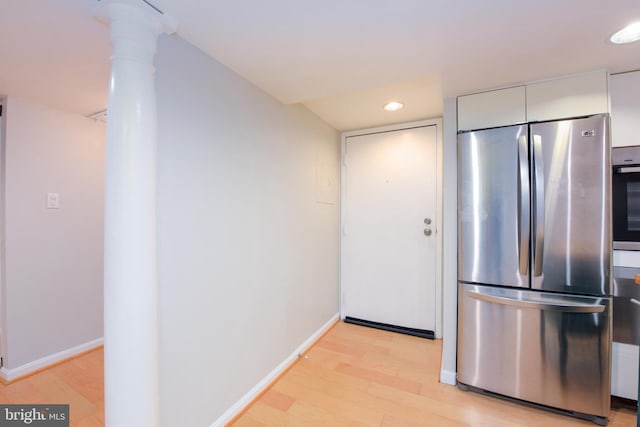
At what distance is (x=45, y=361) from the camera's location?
7.42 feet

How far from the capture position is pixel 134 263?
1.11m

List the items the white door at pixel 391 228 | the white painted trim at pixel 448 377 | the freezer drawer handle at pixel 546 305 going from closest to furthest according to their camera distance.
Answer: the freezer drawer handle at pixel 546 305
the white painted trim at pixel 448 377
the white door at pixel 391 228

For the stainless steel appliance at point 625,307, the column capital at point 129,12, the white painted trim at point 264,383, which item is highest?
the column capital at point 129,12

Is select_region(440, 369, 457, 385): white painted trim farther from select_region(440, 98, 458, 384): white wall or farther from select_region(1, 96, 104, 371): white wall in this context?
select_region(1, 96, 104, 371): white wall

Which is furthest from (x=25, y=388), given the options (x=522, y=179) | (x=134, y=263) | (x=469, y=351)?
(x=522, y=179)

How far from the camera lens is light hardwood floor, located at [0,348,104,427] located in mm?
1757

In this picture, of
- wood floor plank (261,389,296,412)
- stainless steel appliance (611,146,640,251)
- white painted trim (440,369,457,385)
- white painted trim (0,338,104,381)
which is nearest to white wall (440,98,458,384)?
white painted trim (440,369,457,385)

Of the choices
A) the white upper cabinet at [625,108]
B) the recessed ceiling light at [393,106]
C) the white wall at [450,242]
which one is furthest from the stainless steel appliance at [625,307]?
the recessed ceiling light at [393,106]

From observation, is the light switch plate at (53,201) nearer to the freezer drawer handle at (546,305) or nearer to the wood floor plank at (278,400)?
the wood floor plank at (278,400)

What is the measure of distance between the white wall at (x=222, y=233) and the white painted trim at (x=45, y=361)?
5.80 ft

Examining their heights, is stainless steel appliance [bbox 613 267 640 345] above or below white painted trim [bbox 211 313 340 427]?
above

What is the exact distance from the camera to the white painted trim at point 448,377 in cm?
204

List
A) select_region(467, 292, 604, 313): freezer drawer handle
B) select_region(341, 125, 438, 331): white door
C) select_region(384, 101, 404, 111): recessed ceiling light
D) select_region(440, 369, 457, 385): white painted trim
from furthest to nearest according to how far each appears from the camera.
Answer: select_region(341, 125, 438, 331): white door, select_region(384, 101, 404, 111): recessed ceiling light, select_region(440, 369, 457, 385): white painted trim, select_region(467, 292, 604, 313): freezer drawer handle

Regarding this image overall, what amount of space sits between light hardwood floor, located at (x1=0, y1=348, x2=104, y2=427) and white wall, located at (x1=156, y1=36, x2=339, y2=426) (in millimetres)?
854
